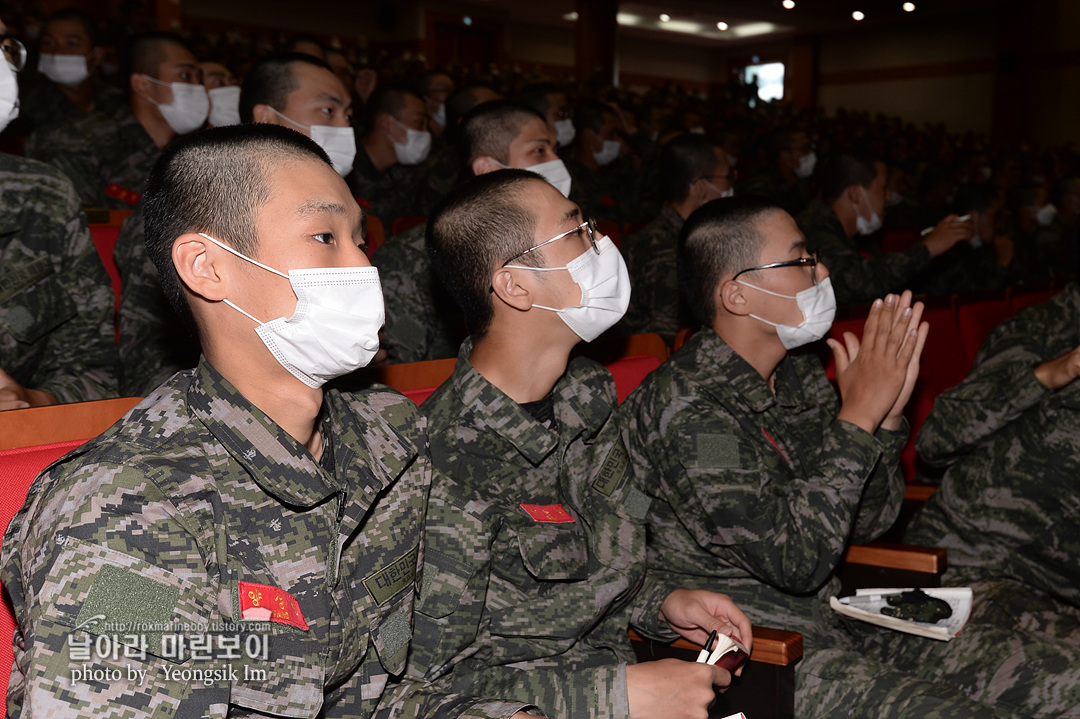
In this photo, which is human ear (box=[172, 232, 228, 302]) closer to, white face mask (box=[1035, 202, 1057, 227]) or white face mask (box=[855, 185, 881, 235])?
white face mask (box=[855, 185, 881, 235])

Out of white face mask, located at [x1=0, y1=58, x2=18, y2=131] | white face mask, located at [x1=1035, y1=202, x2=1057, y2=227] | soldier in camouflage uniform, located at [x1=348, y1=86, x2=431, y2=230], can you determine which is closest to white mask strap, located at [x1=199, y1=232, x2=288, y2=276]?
white face mask, located at [x1=0, y1=58, x2=18, y2=131]

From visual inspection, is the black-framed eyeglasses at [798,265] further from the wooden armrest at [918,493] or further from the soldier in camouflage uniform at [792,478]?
the wooden armrest at [918,493]

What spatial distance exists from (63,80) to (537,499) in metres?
4.11

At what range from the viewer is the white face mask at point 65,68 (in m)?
4.41

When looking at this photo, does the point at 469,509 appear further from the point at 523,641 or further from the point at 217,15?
the point at 217,15

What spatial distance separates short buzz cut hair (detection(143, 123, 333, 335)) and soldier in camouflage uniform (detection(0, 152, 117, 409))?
2.62 ft

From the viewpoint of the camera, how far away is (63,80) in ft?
14.7

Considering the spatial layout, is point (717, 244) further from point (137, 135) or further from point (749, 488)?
point (137, 135)

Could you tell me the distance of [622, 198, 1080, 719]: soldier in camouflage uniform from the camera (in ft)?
5.73

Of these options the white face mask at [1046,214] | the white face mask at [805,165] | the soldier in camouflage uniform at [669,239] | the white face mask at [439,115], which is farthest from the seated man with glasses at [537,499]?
the white face mask at [1046,214]

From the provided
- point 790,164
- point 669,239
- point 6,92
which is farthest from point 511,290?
point 790,164

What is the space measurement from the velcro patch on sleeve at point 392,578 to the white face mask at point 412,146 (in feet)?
11.7

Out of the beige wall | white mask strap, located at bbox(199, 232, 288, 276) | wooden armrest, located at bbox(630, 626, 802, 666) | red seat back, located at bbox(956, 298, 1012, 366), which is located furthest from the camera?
the beige wall

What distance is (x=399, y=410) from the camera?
4.62ft
